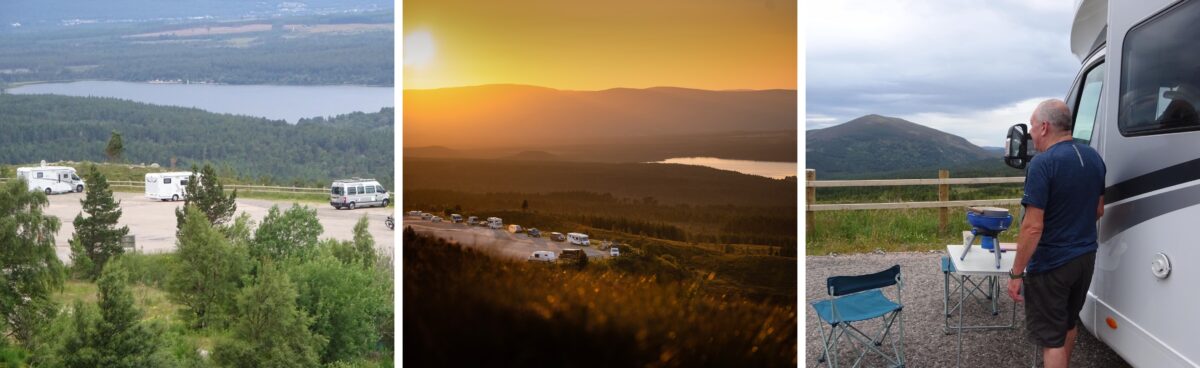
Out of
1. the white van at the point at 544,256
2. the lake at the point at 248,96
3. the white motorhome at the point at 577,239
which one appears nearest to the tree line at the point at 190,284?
the lake at the point at 248,96

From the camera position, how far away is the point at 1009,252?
3.27m

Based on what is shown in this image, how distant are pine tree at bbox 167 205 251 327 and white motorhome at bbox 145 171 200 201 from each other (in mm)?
84

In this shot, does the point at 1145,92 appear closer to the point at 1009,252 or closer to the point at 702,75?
the point at 1009,252

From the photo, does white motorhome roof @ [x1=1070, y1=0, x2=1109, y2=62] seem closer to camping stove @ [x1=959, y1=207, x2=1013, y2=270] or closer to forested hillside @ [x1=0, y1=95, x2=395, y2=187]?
camping stove @ [x1=959, y1=207, x2=1013, y2=270]

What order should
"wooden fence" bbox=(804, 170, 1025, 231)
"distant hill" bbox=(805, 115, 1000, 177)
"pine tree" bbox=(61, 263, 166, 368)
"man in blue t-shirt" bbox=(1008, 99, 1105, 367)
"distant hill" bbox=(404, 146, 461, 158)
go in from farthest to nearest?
"distant hill" bbox=(805, 115, 1000, 177) < "wooden fence" bbox=(804, 170, 1025, 231) < "pine tree" bbox=(61, 263, 166, 368) < "distant hill" bbox=(404, 146, 461, 158) < "man in blue t-shirt" bbox=(1008, 99, 1105, 367)

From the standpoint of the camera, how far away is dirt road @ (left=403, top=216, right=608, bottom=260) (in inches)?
121

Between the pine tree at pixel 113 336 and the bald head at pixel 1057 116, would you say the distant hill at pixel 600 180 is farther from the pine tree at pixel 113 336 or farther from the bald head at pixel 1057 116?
the pine tree at pixel 113 336

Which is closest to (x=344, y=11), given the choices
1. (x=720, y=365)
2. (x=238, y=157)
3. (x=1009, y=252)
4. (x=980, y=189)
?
(x=238, y=157)

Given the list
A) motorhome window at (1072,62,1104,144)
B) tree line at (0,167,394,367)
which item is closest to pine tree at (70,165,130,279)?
tree line at (0,167,394,367)

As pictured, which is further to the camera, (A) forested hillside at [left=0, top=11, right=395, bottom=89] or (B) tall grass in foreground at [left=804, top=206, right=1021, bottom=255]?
(B) tall grass in foreground at [left=804, top=206, right=1021, bottom=255]

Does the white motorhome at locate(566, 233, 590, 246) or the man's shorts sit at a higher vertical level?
the white motorhome at locate(566, 233, 590, 246)

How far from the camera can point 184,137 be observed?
136 inches

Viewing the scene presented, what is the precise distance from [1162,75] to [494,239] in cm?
229

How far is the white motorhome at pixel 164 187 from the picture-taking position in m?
3.38
